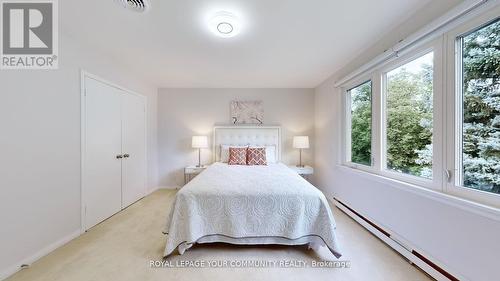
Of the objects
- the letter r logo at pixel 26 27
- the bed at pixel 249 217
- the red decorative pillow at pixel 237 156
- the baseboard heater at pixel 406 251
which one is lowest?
the baseboard heater at pixel 406 251

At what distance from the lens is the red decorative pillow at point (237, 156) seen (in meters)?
3.78

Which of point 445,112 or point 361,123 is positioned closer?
point 445,112

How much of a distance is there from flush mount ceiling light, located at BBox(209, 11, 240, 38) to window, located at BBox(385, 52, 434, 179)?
1.79 metres

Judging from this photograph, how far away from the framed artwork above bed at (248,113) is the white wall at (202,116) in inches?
4.0

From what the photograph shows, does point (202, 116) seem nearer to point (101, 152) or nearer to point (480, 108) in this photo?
point (101, 152)

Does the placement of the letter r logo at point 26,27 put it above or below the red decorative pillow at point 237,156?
above

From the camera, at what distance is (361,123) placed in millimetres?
2865

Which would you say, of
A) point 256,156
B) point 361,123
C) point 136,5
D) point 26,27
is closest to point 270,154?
point 256,156

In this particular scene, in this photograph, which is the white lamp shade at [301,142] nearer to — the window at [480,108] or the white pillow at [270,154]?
the white pillow at [270,154]

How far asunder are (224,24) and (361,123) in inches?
88.1

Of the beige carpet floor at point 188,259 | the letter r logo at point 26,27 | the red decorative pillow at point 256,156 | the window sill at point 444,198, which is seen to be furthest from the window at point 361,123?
the letter r logo at point 26,27

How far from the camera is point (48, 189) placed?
6.66 feet

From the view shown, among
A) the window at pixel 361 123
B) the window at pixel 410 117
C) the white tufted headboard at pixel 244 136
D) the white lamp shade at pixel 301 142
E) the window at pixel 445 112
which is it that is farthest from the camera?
the white tufted headboard at pixel 244 136

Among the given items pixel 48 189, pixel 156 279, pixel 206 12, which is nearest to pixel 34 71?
pixel 48 189
